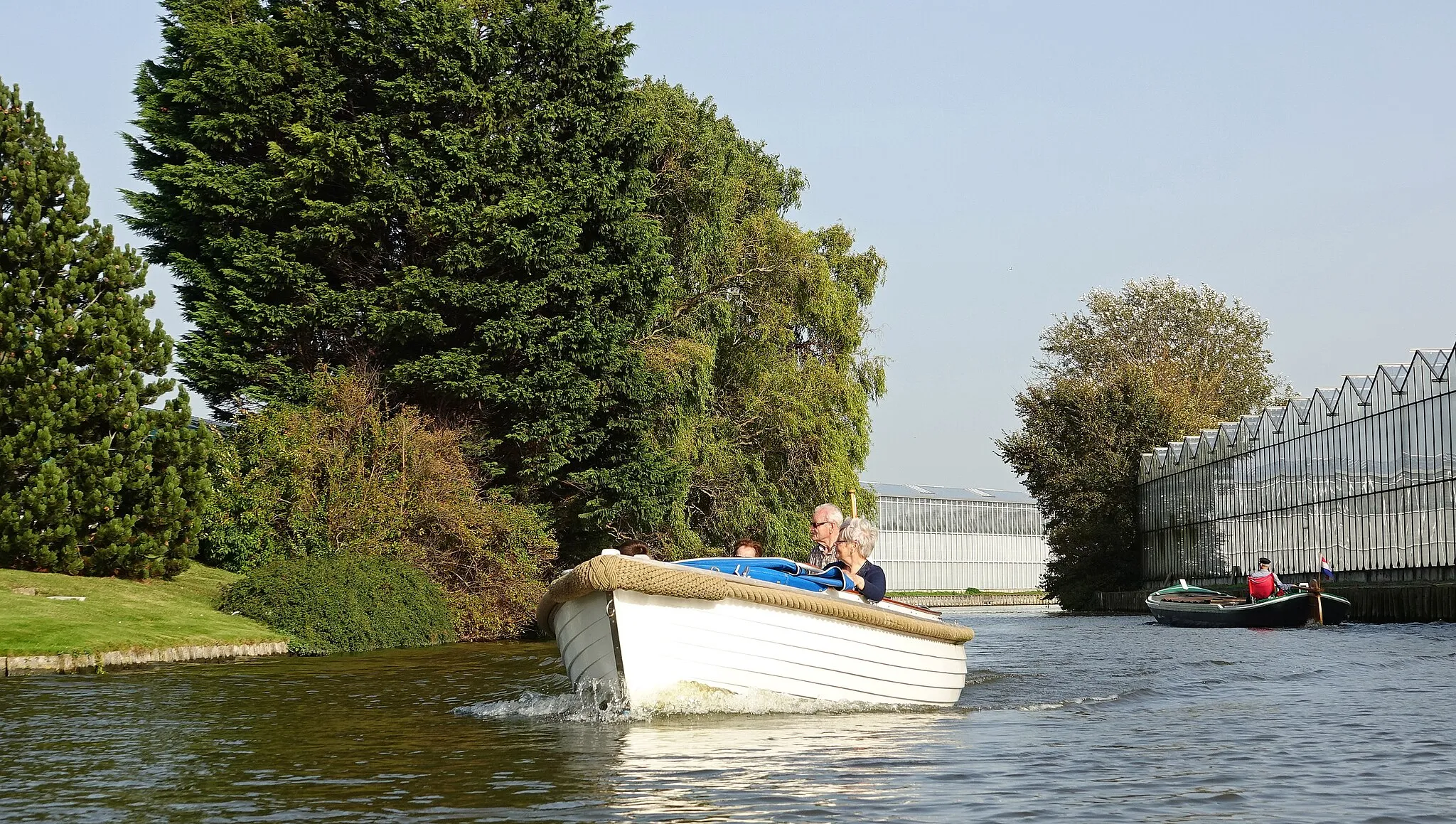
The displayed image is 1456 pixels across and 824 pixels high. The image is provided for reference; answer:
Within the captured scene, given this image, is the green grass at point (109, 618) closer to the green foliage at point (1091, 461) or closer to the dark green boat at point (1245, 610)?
the dark green boat at point (1245, 610)

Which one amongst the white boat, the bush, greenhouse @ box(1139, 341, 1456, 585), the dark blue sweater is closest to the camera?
the white boat

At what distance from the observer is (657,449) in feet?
113

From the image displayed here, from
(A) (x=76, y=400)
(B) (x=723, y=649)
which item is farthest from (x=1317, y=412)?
(B) (x=723, y=649)

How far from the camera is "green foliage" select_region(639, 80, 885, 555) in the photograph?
37156 millimetres

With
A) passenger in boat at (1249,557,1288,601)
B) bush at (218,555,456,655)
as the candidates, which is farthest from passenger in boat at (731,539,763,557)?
passenger in boat at (1249,557,1288,601)

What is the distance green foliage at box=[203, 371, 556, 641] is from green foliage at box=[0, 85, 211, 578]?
1313 mm

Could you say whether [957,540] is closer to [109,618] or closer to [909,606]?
[109,618]

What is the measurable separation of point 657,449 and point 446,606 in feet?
24.8

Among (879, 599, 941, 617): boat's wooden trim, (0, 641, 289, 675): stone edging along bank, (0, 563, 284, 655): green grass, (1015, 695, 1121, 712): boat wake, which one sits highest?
(879, 599, 941, 617): boat's wooden trim

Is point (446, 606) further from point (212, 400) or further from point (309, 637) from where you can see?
point (212, 400)

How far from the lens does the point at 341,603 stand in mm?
25156

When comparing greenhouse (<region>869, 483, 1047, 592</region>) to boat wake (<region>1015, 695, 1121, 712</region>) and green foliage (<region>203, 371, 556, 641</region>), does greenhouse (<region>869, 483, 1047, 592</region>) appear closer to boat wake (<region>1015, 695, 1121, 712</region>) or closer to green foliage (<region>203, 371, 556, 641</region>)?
green foliage (<region>203, 371, 556, 641</region>)

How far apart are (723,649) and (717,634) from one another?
0.51ft

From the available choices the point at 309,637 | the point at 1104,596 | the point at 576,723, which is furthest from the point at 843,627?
the point at 1104,596
